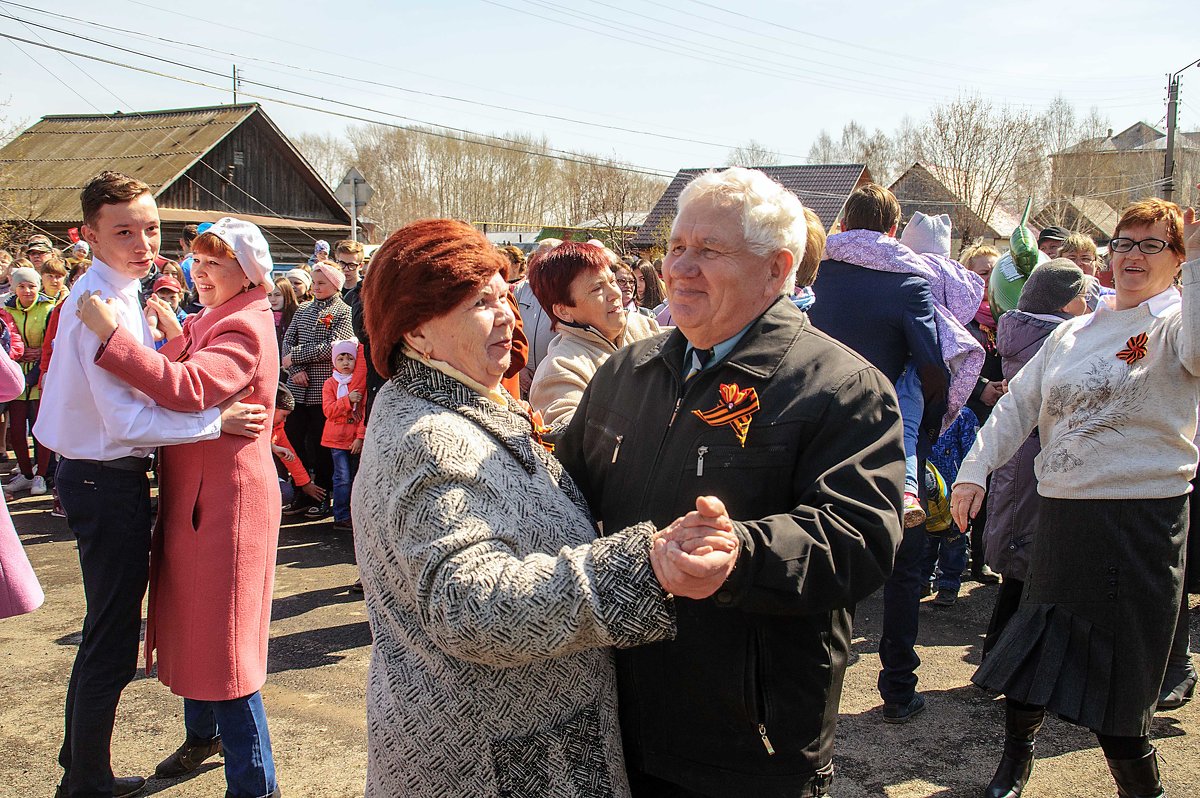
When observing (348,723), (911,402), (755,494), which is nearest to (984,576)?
(911,402)

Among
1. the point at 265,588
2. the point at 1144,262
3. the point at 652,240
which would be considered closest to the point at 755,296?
the point at 1144,262

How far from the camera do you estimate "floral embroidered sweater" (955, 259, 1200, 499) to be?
3.08 m

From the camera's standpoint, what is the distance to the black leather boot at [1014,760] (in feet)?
11.0

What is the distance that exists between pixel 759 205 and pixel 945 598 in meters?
4.42

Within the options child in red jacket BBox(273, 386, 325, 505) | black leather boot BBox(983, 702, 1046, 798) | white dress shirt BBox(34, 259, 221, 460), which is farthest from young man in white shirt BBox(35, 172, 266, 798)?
child in red jacket BBox(273, 386, 325, 505)

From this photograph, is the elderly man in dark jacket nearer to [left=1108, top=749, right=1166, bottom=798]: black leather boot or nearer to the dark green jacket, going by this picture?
the dark green jacket

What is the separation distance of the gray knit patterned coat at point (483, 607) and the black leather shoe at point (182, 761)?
2035 mm

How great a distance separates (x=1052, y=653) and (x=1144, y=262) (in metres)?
1.37

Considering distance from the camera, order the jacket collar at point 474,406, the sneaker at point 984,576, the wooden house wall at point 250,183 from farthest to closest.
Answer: the wooden house wall at point 250,183 → the sneaker at point 984,576 → the jacket collar at point 474,406

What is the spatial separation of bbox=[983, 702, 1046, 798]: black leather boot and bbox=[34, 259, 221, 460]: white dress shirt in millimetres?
2999

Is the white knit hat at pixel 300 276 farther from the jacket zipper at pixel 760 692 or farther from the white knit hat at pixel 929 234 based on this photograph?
the jacket zipper at pixel 760 692

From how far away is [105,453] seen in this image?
324 centimetres

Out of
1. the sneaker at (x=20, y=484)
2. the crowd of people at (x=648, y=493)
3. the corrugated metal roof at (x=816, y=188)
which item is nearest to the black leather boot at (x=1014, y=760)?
the crowd of people at (x=648, y=493)

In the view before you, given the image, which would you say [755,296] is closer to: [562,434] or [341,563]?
[562,434]
